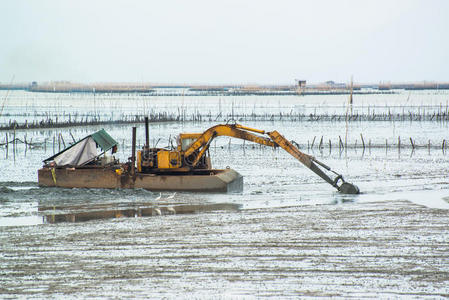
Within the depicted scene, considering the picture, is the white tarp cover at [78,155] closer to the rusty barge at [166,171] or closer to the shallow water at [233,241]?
the rusty barge at [166,171]

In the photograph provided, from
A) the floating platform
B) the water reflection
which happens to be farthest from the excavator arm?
the water reflection

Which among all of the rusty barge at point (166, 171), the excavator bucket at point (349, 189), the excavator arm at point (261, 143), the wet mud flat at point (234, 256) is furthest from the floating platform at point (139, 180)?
the wet mud flat at point (234, 256)

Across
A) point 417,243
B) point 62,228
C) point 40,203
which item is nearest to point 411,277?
point 417,243

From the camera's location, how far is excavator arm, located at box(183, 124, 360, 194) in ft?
59.9

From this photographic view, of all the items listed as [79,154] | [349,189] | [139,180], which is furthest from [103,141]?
[349,189]

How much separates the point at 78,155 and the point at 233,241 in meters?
9.64

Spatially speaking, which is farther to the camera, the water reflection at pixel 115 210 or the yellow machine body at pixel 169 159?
the yellow machine body at pixel 169 159

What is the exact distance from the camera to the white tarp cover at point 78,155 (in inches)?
778

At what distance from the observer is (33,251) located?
11203mm

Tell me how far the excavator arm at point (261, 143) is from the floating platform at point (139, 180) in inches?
27.1

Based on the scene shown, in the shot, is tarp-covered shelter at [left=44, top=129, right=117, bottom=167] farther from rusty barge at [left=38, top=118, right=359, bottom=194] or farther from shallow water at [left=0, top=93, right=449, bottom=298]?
shallow water at [left=0, top=93, right=449, bottom=298]

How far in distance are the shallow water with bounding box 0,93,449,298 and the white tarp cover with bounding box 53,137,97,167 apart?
48.6 inches

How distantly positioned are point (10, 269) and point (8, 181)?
43.4 feet

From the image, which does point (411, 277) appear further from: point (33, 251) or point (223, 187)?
point (223, 187)
